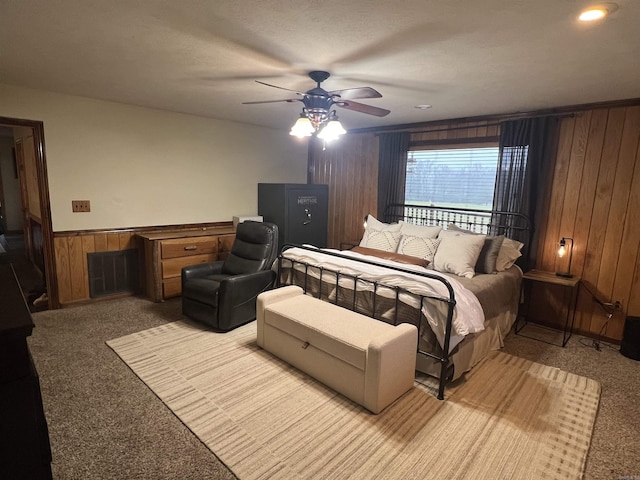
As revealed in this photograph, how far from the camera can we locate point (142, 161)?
436 centimetres

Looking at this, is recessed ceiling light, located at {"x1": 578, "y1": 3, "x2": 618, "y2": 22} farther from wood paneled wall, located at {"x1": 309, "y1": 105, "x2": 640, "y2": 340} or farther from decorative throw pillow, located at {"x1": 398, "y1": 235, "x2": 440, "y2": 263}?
decorative throw pillow, located at {"x1": 398, "y1": 235, "x2": 440, "y2": 263}

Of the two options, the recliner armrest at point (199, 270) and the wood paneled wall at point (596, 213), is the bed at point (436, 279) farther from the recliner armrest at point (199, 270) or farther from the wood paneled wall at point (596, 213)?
the recliner armrest at point (199, 270)

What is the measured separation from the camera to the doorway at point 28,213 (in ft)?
12.2

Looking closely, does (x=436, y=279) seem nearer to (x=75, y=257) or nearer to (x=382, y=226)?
(x=382, y=226)

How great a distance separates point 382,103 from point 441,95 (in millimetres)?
642

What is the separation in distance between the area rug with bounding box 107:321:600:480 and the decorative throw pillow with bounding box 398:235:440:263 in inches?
49.8

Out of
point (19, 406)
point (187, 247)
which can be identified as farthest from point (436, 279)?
point (187, 247)

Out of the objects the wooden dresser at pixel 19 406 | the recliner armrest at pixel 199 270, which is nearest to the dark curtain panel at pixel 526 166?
the recliner armrest at pixel 199 270

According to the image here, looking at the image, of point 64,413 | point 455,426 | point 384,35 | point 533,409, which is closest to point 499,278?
point 533,409

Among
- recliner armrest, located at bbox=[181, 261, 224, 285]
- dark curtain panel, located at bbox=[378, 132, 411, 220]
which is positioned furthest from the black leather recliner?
dark curtain panel, located at bbox=[378, 132, 411, 220]

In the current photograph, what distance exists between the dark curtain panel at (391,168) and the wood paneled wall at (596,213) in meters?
1.06

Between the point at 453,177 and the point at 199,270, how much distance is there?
11.2 feet

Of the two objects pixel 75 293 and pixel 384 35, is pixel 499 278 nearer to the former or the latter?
pixel 384 35

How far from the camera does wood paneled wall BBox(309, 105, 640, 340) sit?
335cm
